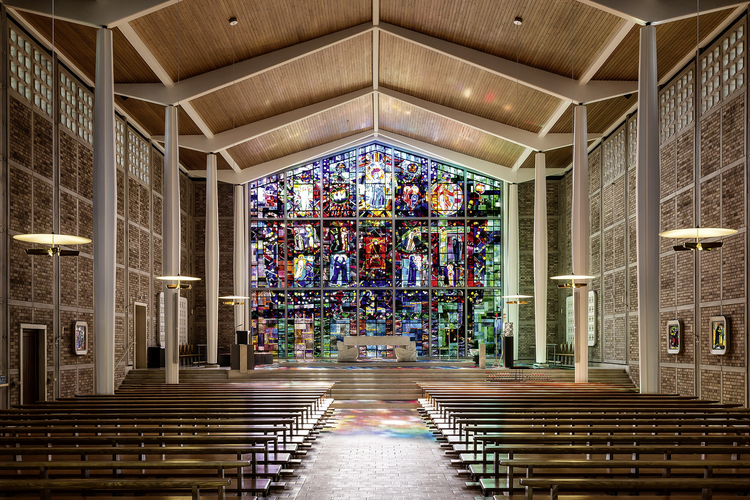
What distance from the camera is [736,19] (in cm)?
1163

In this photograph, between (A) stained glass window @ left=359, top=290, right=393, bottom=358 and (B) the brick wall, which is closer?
(B) the brick wall

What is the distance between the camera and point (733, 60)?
464 inches

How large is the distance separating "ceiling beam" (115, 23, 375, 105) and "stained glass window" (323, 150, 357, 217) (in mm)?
8735

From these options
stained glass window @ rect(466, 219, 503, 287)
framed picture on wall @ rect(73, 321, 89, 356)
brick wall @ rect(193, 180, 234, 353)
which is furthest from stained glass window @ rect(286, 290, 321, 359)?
framed picture on wall @ rect(73, 321, 89, 356)

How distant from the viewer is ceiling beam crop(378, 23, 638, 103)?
1522cm

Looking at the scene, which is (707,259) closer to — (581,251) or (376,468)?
(581,251)

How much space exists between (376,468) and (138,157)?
43.8ft

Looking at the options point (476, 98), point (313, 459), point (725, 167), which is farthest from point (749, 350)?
point (476, 98)

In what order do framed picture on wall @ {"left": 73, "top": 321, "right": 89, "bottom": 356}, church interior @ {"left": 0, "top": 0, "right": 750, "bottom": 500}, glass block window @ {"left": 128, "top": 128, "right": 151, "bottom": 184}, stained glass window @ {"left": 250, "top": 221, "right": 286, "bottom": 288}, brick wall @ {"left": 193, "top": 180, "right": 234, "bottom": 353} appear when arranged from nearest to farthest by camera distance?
church interior @ {"left": 0, "top": 0, "right": 750, "bottom": 500}
framed picture on wall @ {"left": 73, "top": 321, "right": 89, "bottom": 356}
glass block window @ {"left": 128, "top": 128, "right": 151, "bottom": 184}
brick wall @ {"left": 193, "top": 180, "right": 234, "bottom": 353}
stained glass window @ {"left": 250, "top": 221, "right": 286, "bottom": 288}

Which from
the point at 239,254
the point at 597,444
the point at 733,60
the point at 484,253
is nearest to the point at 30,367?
the point at 597,444

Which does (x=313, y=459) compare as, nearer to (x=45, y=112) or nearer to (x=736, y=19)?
(x=45, y=112)

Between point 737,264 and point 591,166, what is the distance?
933 cm

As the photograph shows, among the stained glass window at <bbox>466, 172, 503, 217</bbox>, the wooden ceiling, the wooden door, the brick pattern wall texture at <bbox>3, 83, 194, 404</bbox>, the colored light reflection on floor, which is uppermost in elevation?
the wooden ceiling

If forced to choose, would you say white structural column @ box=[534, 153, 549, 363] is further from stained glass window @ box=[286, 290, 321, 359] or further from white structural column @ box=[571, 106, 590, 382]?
stained glass window @ box=[286, 290, 321, 359]
